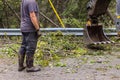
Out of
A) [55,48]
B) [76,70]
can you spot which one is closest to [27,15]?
[76,70]

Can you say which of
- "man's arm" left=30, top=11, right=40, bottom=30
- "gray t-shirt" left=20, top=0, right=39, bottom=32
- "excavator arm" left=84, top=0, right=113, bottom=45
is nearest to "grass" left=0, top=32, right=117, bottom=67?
"excavator arm" left=84, top=0, right=113, bottom=45

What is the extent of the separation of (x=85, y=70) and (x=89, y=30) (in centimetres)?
294

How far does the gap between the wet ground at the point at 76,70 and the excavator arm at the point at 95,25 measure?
116 cm

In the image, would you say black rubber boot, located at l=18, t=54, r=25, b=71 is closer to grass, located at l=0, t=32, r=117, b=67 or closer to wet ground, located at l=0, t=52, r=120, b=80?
wet ground, located at l=0, t=52, r=120, b=80

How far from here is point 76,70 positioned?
28.2ft

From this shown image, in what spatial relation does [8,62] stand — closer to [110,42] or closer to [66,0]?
[110,42]

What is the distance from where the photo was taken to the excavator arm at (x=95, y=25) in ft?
35.6

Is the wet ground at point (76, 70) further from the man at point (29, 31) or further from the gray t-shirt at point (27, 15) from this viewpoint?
the gray t-shirt at point (27, 15)

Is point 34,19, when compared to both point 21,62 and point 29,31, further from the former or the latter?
point 21,62

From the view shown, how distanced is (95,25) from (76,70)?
3.00 meters

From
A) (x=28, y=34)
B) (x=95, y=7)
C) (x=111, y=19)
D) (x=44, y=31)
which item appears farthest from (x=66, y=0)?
(x=28, y=34)

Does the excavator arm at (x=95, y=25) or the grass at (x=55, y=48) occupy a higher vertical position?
the excavator arm at (x=95, y=25)

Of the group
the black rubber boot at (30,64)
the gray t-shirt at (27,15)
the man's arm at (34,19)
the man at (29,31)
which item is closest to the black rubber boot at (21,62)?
the man at (29,31)

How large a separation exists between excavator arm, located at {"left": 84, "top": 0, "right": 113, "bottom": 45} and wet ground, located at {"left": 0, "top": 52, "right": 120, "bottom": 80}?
1.16m
